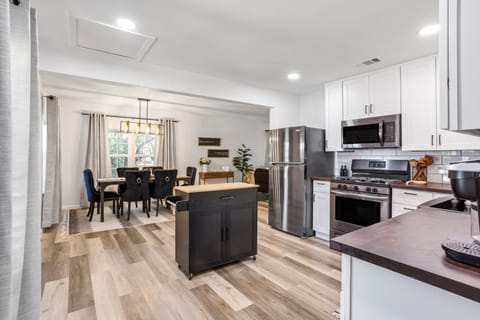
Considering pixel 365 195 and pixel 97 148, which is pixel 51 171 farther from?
pixel 365 195

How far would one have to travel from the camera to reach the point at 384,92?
337 centimetres

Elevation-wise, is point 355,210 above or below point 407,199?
below

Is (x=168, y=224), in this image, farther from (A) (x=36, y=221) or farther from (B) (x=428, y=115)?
(B) (x=428, y=115)

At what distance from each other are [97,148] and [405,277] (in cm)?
643

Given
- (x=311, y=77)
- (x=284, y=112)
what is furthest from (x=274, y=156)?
(x=311, y=77)

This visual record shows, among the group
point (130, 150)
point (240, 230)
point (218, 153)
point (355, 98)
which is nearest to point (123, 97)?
point (130, 150)

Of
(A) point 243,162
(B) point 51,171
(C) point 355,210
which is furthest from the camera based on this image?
(A) point 243,162

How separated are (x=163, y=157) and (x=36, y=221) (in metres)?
5.84

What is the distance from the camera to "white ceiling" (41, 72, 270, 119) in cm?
425

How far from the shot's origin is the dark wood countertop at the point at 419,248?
709 mm

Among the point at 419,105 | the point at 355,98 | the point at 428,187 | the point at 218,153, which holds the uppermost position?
the point at 355,98

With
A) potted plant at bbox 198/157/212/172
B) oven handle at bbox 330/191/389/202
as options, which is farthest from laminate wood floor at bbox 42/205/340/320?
potted plant at bbox 198/157/212/172

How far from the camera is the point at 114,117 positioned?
6.10m

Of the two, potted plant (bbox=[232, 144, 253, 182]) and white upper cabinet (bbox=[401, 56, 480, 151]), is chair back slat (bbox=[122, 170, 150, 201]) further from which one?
white upper cabinet (bbox=[401, 56, 480, 151])
